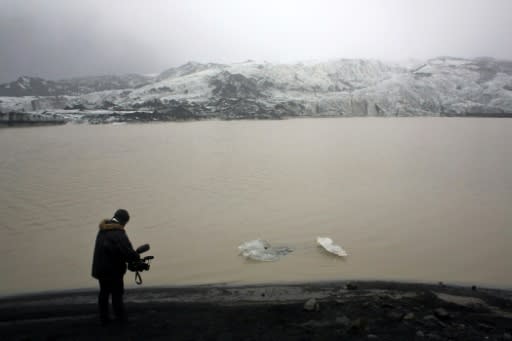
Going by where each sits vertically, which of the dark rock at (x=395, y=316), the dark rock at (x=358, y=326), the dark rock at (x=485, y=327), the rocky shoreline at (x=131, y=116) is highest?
the rocky shoreline at (x=131, y=116)

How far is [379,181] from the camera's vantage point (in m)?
12.1

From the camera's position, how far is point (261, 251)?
628 cm

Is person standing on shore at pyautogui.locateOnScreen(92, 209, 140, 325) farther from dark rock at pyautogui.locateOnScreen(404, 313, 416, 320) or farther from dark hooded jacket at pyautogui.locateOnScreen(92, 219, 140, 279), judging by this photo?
dark rock at pyautogui.locateOnScreen(404, 313, 416, 320)

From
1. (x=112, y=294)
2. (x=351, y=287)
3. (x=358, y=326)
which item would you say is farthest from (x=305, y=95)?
(x=112, y=294)

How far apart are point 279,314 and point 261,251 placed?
2250 millimetres

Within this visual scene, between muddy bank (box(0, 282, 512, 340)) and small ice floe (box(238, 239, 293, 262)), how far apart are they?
3.53ft

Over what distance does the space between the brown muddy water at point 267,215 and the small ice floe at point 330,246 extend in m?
0.14

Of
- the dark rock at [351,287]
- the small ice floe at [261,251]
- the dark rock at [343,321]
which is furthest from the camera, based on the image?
the small ice floe at [261,251]

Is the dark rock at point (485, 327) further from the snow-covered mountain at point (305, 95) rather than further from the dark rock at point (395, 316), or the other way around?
the snow-covered mountain at point (305, 95)

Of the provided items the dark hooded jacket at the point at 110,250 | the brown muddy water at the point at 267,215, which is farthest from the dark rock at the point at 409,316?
the dark hooded jacket at the point at 110,250

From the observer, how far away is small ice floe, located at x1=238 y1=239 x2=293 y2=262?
6094 mm

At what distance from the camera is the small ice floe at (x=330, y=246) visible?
623 cm

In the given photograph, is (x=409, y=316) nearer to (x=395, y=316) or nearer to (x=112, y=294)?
(x=395, y=316)

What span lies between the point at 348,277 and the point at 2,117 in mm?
46539
